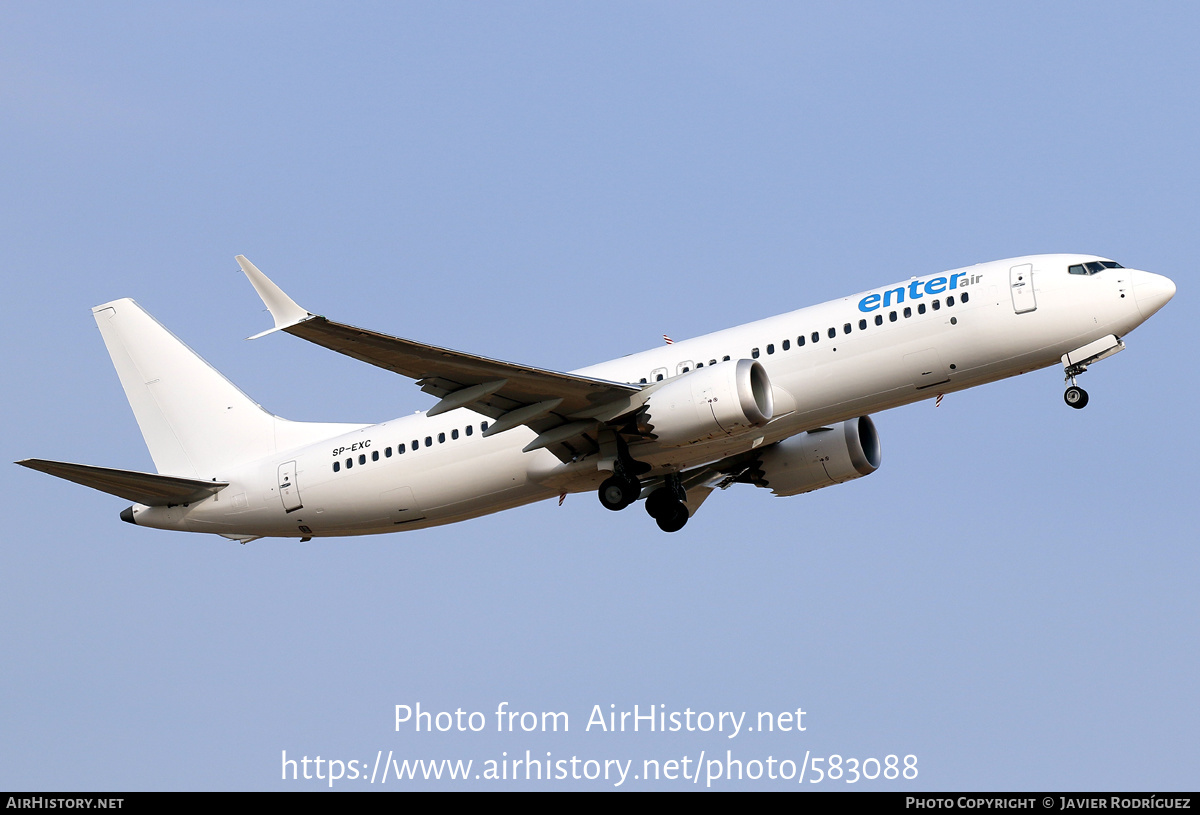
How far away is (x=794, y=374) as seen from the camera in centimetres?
3341

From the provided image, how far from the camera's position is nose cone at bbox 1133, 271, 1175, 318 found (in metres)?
32.5

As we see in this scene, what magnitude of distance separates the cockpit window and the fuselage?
4 cm

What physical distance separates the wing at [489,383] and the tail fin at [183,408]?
6884mm

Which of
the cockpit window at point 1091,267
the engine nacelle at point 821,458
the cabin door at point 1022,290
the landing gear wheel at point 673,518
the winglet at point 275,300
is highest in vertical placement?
the cockpit window at point 1091,267

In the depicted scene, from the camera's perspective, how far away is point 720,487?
39719 millimetres

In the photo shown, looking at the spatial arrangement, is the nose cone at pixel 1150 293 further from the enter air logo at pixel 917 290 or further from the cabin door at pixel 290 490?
the cabin door at pixel 290 490

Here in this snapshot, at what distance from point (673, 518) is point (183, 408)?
1375 cm

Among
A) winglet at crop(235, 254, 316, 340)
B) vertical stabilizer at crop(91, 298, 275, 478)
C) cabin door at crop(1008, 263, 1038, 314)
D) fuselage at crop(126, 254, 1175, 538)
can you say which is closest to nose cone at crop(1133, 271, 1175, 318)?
fuselage at crop(126, 254, 1175, 538)

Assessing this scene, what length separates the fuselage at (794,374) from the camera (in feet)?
107

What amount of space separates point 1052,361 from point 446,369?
1358cm

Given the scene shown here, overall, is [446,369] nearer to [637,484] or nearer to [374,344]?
[374,344]

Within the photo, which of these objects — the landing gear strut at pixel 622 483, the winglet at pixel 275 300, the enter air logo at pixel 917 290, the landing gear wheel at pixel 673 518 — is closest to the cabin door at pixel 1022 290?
the enter air logo at pixel 917 290
